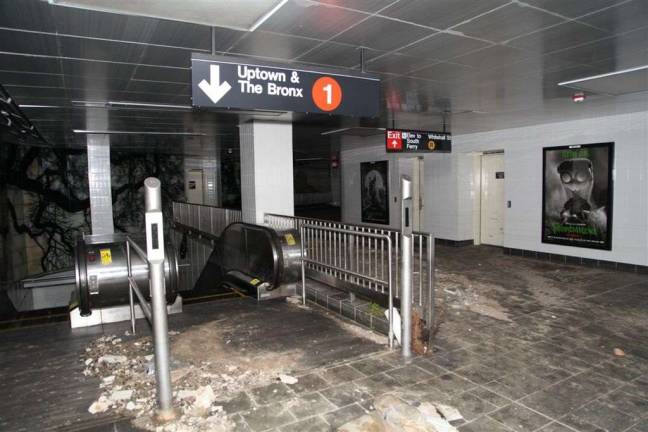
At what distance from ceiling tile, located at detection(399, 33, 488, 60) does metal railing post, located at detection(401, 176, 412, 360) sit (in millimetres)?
1172

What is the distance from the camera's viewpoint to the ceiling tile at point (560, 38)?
340cm

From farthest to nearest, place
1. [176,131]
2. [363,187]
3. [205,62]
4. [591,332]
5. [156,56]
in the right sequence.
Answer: [363,187], [176,131], [591,332], [156,56], [205,62]

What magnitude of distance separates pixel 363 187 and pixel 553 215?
5.63 m

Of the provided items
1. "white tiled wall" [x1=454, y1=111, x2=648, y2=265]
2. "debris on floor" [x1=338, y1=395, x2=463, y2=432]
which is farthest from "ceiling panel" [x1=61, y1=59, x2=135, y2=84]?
"white tiled wall" [x1=454, y1=111, x2=648, y2=265]

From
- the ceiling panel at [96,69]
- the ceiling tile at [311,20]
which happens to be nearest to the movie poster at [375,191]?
the ceiling panel at [96,69]

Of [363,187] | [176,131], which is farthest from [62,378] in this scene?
[363,187]

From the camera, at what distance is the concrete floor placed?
2.85 metres

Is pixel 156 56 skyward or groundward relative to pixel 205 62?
skyward

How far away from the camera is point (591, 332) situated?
443 cm

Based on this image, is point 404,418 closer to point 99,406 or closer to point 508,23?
point 99,406

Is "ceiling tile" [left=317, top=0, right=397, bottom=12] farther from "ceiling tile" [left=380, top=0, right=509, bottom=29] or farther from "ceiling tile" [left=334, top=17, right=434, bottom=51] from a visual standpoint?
"ceiling tile" [left=334, top=17, right=434, bottom=51]

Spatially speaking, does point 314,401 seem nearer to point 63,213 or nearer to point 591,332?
point 591,332

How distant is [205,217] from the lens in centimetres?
1118

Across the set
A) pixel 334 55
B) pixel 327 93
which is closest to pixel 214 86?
pixel 327 93
